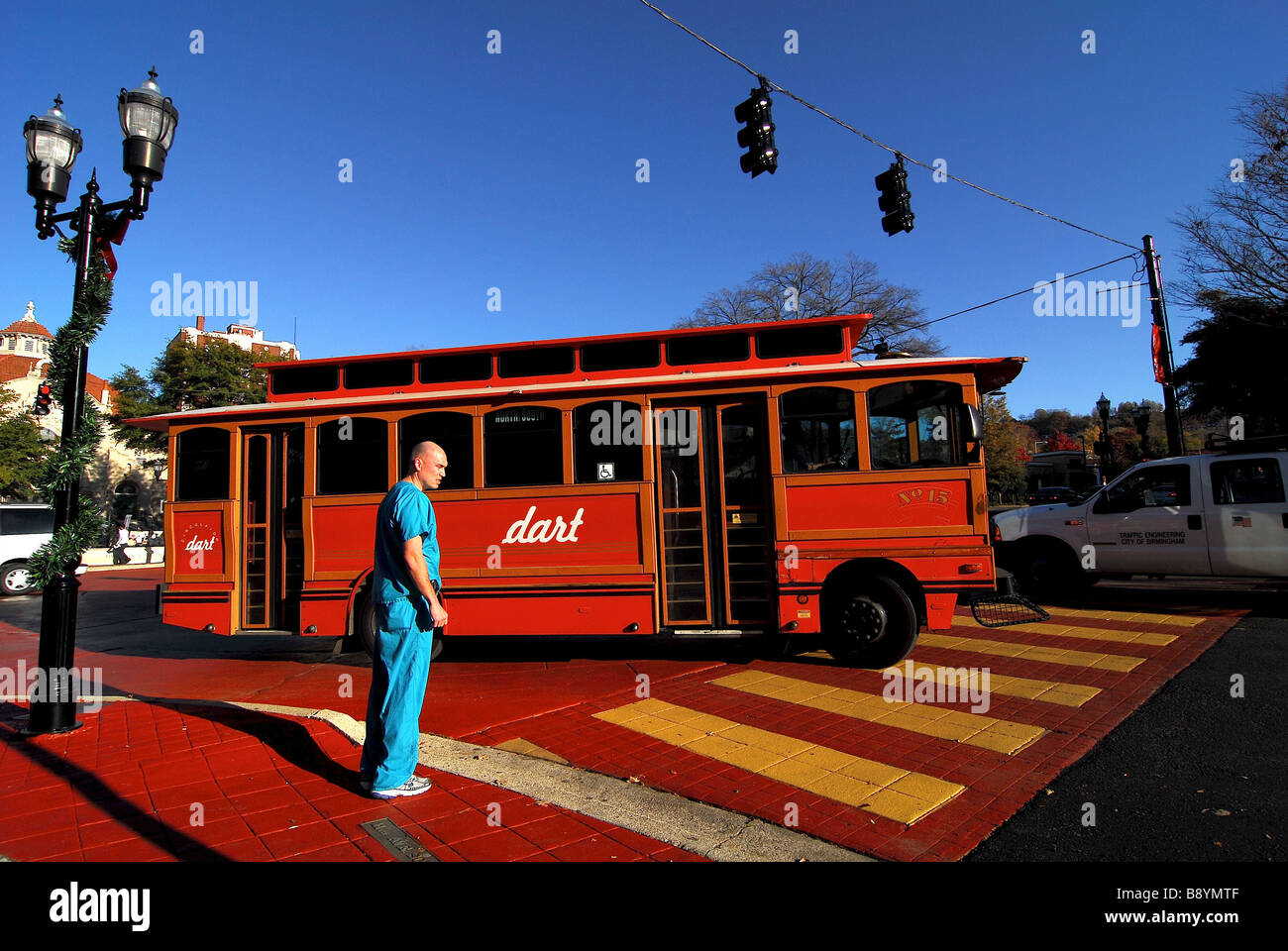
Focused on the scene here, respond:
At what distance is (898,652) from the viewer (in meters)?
6.77

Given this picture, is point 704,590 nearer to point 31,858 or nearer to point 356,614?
point 356,614

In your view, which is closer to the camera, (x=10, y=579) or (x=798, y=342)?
(x=798, y=342)

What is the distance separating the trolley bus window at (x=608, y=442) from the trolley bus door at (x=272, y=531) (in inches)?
131

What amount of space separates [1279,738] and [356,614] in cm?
796

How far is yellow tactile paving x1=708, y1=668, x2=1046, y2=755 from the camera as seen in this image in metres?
4.91

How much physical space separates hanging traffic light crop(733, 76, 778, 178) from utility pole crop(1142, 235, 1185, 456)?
39.0 ft

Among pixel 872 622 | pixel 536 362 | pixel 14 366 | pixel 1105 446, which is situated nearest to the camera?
pixel 872 622

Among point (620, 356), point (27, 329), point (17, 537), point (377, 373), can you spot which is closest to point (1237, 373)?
point (620, 356)

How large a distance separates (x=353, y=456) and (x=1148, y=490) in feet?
36.3

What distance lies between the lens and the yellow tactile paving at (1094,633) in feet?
26.0

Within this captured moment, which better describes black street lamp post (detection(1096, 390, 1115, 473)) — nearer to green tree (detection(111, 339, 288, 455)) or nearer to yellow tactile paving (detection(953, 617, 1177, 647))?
yellow tactile paving (detection(953, 617, 1177, 647))

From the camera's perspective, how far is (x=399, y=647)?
3924mm

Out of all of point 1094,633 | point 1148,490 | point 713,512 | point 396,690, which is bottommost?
point 1094,633

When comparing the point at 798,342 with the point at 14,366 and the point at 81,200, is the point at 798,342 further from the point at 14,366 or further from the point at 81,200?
the point at 14,366
